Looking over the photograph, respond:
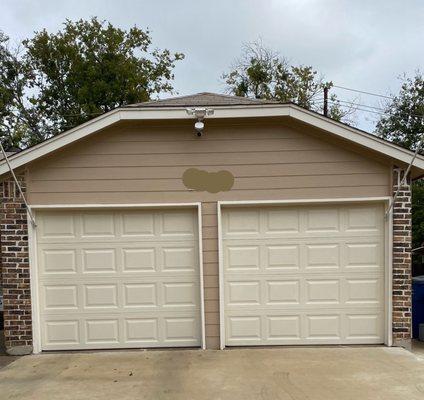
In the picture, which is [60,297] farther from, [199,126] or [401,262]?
[401,262]

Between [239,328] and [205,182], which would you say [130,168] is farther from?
[239,328]

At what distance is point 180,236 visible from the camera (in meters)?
6.76

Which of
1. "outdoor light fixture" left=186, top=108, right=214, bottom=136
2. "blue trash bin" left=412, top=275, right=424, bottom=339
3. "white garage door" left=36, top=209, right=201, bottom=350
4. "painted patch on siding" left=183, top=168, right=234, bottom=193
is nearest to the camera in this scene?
"outdoor light fixture" left=186, top=108, right=214, bottom=136

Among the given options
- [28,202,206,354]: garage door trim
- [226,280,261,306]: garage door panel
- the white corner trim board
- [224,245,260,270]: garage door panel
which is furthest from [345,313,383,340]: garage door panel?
the white corner trim board

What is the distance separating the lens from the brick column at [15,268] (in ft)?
21.8

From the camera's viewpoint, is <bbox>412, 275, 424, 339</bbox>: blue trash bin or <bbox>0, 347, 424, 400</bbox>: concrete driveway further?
<bbox>412, 275, 424, 339</bbox>: blue trash bin

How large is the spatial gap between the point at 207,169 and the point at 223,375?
2831mm

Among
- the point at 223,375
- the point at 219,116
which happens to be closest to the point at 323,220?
the point at 219,116

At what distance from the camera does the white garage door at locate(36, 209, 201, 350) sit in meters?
6.75

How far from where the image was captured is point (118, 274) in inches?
267

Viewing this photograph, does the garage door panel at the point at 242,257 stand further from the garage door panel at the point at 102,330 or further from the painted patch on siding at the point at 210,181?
the garage door panel at the point at 102,330

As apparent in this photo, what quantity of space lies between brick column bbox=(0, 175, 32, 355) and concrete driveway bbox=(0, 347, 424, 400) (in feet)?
1.39

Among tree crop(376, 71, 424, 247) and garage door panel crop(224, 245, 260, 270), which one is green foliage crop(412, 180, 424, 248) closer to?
tree crop(376, 71, 424, 247)

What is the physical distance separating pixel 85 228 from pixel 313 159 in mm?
3541
